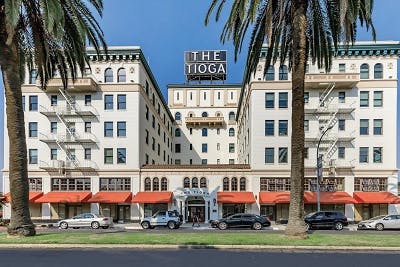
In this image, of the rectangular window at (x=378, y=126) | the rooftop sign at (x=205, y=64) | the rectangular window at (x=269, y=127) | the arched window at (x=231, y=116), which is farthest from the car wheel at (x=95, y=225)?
the rooftop sign at (x=205, y=64)

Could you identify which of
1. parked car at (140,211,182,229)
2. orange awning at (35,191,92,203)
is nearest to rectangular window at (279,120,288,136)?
parked car at (140,211,182,229)

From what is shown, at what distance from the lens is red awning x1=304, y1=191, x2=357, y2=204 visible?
125 feet

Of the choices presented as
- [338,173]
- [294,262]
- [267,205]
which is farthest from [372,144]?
[294,262]

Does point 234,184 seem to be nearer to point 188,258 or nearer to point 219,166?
point 219,166

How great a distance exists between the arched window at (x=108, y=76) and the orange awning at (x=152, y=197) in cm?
1312

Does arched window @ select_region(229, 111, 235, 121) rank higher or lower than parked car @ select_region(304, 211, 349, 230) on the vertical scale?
higher

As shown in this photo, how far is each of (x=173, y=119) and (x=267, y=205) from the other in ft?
115

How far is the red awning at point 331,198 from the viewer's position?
38.2 metres

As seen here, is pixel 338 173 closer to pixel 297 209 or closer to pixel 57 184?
pixel 297 209

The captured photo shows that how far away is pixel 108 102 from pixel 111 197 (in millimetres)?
10587

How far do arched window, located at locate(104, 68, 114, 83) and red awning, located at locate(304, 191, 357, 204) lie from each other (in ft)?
81.5

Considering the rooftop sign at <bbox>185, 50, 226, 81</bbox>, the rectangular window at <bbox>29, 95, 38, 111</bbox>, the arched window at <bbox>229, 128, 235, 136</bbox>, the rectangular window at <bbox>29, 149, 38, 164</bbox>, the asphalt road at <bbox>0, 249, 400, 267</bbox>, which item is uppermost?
the rooftop sign at <bbox>185, 50, 226, 81</bbox>

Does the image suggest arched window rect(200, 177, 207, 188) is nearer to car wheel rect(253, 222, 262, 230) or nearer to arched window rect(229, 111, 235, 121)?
car wheel rect(253, 222, 262, 230)

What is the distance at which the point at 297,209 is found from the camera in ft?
57.8
